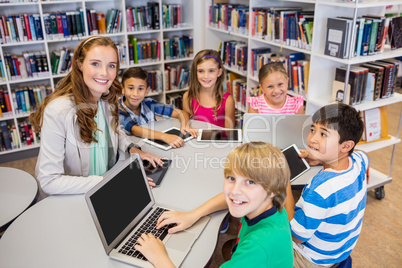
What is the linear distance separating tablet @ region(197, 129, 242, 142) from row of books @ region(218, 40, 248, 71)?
5.69 ft

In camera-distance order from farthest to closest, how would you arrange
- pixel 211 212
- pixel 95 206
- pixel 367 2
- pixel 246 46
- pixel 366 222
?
pixel 246 46
pixel 366 222
pixel 367 2
pixel 211 212
pixel 95 206

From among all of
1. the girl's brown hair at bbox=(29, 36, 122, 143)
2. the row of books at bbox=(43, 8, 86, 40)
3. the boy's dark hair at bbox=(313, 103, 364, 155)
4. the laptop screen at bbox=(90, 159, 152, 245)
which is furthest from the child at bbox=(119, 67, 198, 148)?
the row of books at bbox=(43, 8, 86, 40)

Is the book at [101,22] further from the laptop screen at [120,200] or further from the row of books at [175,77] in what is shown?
the laptop screen at [120,200]

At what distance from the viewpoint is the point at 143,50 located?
403cm

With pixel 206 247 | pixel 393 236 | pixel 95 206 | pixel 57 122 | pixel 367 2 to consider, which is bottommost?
pixel 393 236

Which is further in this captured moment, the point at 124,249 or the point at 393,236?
the point at 393,236

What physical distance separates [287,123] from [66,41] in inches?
108

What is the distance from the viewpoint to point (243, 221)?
4.07ft

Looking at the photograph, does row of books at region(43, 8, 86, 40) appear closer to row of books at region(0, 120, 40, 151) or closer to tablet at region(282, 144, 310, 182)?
row of books at region(0, 120, 40, 151)

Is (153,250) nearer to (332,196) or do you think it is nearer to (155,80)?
(332,196)

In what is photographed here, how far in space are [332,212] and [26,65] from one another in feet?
10.5

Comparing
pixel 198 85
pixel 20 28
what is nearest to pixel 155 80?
pixel 20 28

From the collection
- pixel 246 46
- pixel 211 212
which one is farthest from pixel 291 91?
pixel 211 212

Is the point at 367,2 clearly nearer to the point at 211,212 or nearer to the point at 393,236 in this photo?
the point at 393,236
